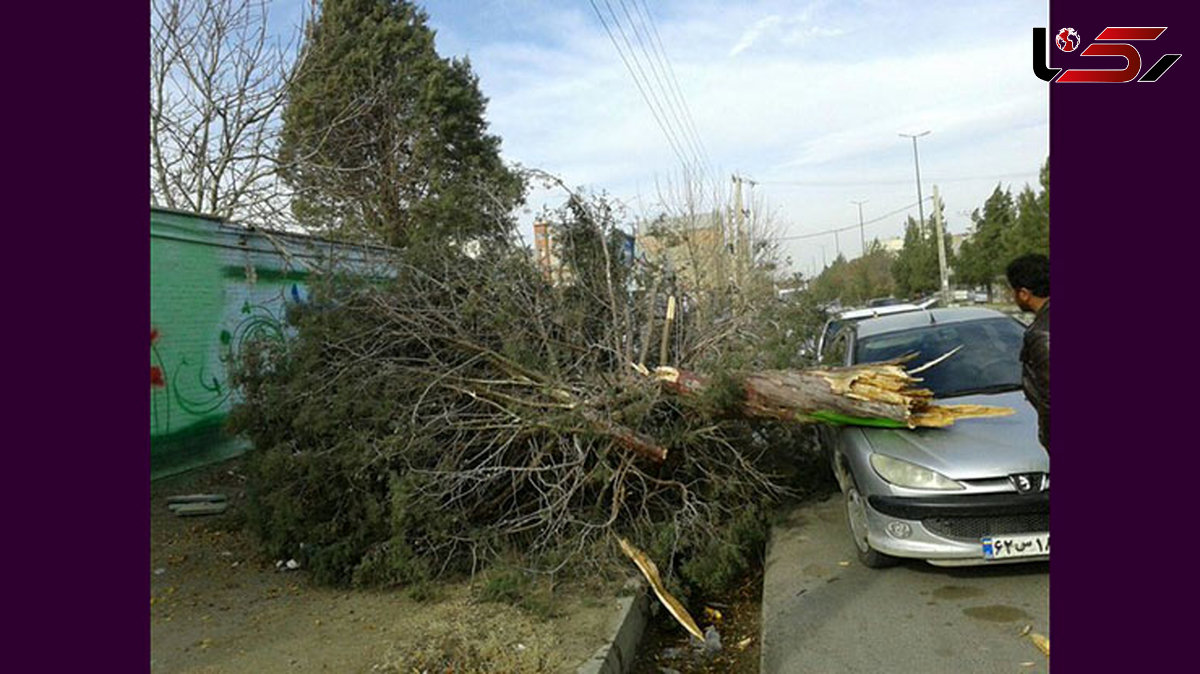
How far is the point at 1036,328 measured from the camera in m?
3.73

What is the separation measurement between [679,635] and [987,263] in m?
34.1

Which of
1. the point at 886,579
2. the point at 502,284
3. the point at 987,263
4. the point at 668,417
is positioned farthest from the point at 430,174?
the point at 987,263

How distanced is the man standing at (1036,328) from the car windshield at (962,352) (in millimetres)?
1689

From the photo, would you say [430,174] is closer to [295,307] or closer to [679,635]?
[295,307]

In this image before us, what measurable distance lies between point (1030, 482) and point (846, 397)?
115 cm

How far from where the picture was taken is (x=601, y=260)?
23.5 ft

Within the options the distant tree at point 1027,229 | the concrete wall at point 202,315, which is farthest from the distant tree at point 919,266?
the concrete wall at point 202,315

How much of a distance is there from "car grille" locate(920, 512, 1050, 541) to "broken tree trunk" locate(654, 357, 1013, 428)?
2.13 feet

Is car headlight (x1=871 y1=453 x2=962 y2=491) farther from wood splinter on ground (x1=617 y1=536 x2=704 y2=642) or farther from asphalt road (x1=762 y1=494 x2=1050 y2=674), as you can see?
wood splinter on ground (x1=617 y1=536 x2=704 y2=642)

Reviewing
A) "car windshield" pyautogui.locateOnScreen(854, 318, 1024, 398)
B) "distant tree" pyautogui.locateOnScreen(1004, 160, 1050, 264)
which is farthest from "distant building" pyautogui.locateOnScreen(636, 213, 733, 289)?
"distant tree" pyautogui.locateOnScreen(1004, 160, 1050, 264)

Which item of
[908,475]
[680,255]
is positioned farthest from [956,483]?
[680,255]

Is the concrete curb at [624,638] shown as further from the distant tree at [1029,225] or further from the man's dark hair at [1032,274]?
the distant tree at [1029,225]

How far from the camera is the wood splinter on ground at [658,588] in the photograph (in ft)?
16.1

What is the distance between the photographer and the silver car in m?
4.36
